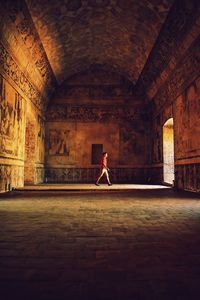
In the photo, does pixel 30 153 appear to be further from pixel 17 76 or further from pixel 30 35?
pixel 30 35

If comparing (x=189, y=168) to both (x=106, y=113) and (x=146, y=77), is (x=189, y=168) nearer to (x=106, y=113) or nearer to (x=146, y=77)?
(x=146, y=77)

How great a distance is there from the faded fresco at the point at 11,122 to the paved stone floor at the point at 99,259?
16.6 ft

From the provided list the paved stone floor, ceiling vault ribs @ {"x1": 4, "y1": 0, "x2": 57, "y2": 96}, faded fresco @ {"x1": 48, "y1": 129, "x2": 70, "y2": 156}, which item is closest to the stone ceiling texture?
ceiling vault ribs @ {"x1": 4, "y1": 0, "x2": 57, "y2": 96}

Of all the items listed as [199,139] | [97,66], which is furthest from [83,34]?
[199,139]

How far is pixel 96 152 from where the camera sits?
1491cm

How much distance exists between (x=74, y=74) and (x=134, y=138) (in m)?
5.42

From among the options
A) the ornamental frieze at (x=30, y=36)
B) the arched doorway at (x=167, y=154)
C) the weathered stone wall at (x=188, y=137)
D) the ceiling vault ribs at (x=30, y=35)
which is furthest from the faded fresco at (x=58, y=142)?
the weathered stone wall at (x=188, y=137)

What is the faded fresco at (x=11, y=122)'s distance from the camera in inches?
322

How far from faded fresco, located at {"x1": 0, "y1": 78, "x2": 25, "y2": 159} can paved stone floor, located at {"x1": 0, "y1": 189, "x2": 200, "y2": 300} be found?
5.06m

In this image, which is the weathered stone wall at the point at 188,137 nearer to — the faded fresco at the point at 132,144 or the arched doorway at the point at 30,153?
the faded fresco at the point at 132,144

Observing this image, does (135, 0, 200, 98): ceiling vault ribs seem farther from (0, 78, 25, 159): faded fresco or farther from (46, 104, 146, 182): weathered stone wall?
(0, 78, 25, 159): faded fresco

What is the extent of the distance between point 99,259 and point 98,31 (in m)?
11.0

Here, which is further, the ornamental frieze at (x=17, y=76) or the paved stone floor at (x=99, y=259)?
the ornamental frieze at (x=17, y=76)

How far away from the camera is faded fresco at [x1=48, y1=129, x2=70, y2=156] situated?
1475cm
